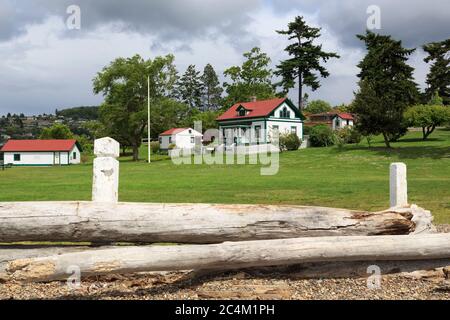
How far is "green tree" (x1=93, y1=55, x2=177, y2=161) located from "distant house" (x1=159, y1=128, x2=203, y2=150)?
32.3ft

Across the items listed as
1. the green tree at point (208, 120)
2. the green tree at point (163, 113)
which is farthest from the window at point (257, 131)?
the green tree at point (208, 120)

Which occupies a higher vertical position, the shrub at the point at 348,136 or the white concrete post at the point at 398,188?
the shrub at the point at 348,136

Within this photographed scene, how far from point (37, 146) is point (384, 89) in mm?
48970

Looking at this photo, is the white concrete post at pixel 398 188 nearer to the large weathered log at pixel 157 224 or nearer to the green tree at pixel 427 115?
the large weathered log at pixel 157 224

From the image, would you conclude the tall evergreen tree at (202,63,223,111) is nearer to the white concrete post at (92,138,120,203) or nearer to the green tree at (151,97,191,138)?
the green tree at (151,97,191,138)

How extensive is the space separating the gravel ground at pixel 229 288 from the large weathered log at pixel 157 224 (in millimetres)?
520

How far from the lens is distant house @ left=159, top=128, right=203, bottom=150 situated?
6800cm

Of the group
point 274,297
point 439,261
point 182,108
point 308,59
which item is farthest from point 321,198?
point 308,59

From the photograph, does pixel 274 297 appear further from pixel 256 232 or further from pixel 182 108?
pixel 182 108

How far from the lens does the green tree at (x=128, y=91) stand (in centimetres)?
5688

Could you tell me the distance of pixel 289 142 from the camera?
48.5 m

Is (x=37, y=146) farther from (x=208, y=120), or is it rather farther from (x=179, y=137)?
(x=208, y=120)

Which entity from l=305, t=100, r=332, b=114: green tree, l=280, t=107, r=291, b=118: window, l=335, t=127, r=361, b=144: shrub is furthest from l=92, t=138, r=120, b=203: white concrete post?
l=305, t=100, r=332, b=114: green tree

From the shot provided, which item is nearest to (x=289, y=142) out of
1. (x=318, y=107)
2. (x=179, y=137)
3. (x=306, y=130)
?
(x=306, y=130)
